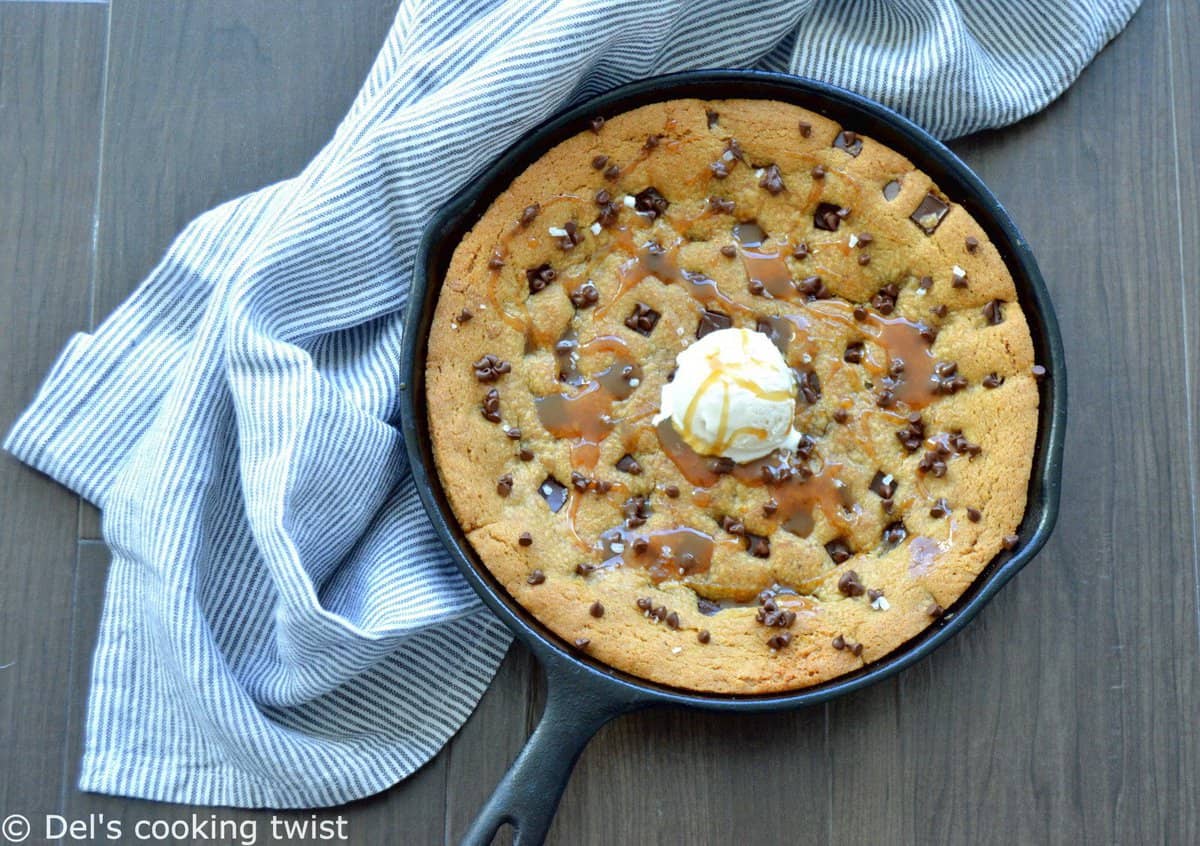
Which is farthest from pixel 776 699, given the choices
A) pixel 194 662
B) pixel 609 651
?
pixel 194 662

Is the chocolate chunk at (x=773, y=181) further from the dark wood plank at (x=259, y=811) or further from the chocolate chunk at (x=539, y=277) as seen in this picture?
the dark wood plank at (x=259, y=811)

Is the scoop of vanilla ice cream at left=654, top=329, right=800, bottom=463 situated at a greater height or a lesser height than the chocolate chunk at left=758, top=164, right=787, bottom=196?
lesser

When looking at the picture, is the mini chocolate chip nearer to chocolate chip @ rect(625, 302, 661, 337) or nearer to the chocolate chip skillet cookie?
the chocolate chip skillet cookie

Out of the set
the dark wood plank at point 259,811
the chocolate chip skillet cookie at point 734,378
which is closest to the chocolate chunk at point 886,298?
the chocolate chip skillet cookie at point 734,378

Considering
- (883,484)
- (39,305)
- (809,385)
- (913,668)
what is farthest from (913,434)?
(39,305)

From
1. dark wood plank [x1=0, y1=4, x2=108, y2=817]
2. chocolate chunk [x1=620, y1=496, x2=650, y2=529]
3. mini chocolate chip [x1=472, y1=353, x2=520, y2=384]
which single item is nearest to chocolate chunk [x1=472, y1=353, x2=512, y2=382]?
mini chocolate chip [x1=472, y1=353, x2=520, y2=384]

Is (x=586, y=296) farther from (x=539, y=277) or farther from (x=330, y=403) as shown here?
(x=330, y=403)
